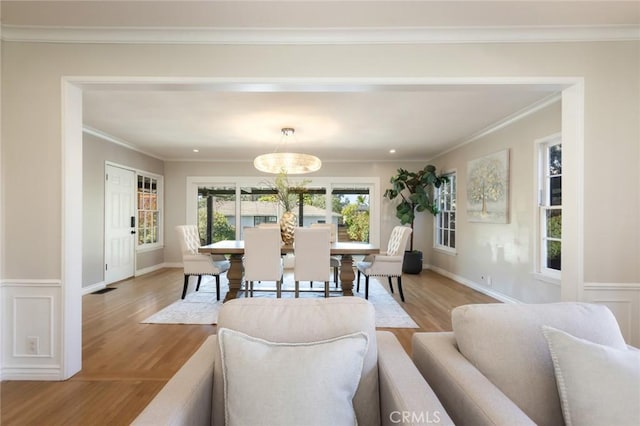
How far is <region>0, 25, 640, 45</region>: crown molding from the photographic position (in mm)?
2139

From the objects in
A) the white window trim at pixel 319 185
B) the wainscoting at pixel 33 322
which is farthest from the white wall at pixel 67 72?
the white window trim at pixel 319 185

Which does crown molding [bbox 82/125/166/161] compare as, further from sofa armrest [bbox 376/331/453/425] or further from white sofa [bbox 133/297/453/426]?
sofa armrest [bbox 376/331/453/425]

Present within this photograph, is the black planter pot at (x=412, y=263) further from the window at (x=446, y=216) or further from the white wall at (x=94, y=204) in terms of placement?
the white wall at (x=94, y=204)

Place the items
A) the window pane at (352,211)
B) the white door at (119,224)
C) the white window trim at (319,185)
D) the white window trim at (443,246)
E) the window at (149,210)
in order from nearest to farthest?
the white door at (119,224) < the white window trim at (443,246) < the window at (149,210) < the white window trim at (319,185) < the window pane at (352,211)

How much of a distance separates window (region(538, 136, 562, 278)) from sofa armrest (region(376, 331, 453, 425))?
123 inches

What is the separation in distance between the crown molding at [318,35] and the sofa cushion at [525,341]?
6.13 feet

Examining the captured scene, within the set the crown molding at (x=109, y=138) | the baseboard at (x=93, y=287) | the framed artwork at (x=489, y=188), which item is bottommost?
the baseboard at (x=93, y=287)

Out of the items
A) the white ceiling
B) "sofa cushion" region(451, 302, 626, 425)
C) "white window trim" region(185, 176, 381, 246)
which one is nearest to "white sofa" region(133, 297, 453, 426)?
"sofa cushion" region(451, 302, 626, 425)

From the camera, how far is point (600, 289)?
2.14 m

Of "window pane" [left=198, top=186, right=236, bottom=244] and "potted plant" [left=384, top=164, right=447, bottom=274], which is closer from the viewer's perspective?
→ "potted plant" [left=384, top=164, right=447, bottom=274]

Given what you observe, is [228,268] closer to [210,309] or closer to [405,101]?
[210,309]

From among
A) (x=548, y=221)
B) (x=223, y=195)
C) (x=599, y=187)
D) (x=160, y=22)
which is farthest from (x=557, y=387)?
(x=223, y=195)

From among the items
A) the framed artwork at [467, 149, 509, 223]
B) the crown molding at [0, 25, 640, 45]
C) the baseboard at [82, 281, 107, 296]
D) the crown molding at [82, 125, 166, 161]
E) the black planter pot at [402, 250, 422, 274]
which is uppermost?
the crown molding at [0, 25, 640, 45]

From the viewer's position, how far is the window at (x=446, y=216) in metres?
5.80
